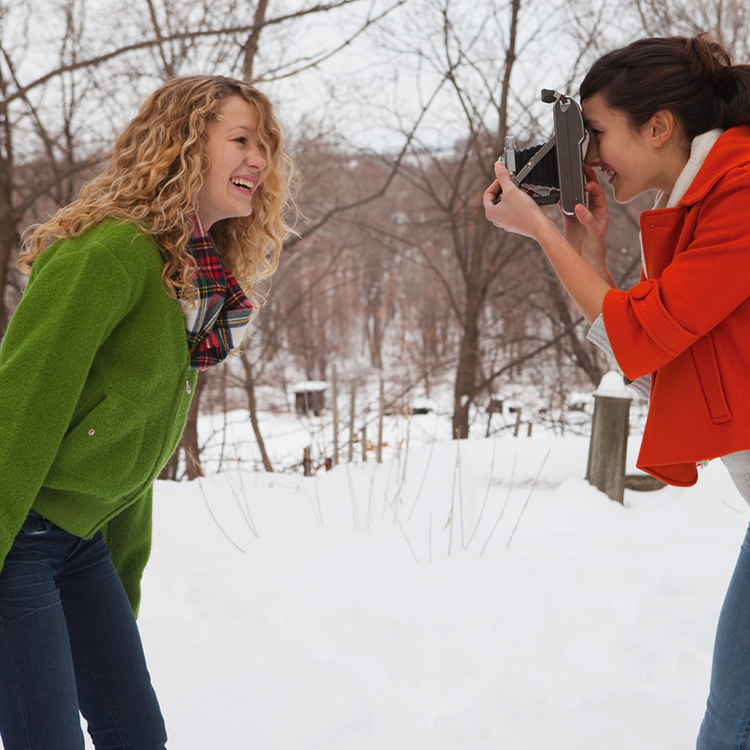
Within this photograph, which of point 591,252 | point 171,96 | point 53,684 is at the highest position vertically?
point 171,96

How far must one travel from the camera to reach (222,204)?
1654 millimetres

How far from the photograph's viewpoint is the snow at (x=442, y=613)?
2.15 metres

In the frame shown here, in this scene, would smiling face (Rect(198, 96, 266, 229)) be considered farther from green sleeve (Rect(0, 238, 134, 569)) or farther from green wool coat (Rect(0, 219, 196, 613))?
green sleeve (Rect(0, 238, 134, 569))

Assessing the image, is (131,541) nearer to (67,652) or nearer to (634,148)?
(67,652)

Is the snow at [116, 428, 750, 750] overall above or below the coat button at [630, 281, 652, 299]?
below

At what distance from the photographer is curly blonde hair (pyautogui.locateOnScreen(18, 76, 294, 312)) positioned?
4.65 ft

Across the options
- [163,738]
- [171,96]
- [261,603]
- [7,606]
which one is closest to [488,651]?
[261,603]

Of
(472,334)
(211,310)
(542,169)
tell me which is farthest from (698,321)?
(472,334)

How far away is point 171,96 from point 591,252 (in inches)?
41.8

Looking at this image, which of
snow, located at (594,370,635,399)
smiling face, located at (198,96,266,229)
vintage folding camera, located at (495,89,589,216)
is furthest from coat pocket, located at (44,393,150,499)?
snow, located at (594,370,635,399)

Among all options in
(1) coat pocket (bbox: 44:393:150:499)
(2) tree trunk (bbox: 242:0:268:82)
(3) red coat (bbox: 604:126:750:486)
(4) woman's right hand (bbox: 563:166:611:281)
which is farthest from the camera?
(2) tree trunk (bbox: 242:0:268:82)

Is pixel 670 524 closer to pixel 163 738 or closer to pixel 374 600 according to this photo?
pixel 374 600

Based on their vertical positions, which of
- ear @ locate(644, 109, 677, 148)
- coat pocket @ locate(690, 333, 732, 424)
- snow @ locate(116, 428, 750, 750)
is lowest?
snow @ locate(116, 428, 750, 750)

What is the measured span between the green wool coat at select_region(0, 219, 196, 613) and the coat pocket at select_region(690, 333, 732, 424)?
3.30ft
